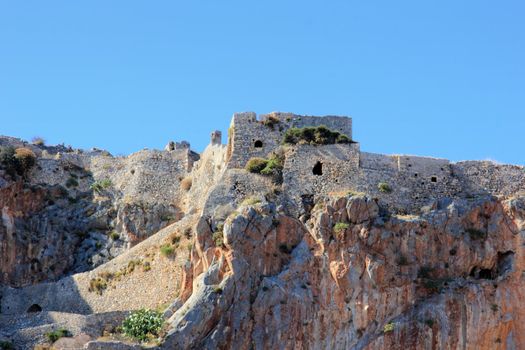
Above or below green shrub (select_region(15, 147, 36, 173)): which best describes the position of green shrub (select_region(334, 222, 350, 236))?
below

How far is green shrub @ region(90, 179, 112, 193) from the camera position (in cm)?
7450

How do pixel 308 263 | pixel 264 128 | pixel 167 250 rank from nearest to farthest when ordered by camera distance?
pixel 308 263 → pixel 167 250 → pixel 264 128

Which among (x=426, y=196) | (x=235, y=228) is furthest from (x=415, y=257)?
(x=235, y=228)

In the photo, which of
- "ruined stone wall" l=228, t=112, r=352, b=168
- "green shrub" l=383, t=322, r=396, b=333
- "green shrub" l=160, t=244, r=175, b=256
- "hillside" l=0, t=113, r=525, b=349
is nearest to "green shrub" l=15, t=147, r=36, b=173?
"hillside" l=0, t=113, r=525, b=349

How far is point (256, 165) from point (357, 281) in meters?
8.36

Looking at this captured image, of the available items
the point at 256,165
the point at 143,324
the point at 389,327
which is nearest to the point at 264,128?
the point at 256,165

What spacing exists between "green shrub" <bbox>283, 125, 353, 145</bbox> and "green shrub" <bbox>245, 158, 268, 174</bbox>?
1.95 meters

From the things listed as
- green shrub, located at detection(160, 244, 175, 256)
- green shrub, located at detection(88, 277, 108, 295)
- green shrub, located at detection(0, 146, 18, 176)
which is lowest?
green shrub, located at detection(88, 277, 108, 295)

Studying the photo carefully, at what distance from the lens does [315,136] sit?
65062 mm

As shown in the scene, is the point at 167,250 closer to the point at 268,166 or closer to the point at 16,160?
the point at 268,166

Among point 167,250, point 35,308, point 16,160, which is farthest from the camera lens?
point 16,160

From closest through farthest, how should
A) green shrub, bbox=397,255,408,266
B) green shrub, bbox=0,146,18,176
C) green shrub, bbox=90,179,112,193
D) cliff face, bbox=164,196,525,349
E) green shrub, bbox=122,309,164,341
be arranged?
green shrub, bbox=122,309,164,341
cliff face, bbox=164,196,525,349
green shrub, bbox=397,255,408,266
green shrub, bbox=0,146,18,176
green shrub, bbox=90,179,112,193

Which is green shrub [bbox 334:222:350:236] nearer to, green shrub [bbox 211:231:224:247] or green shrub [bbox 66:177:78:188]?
green shrub [bbox 211:231:224:247]

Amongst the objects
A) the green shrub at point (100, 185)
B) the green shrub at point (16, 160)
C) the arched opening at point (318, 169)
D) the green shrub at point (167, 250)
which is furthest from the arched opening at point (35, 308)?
the arched opening at point (318, 169)
